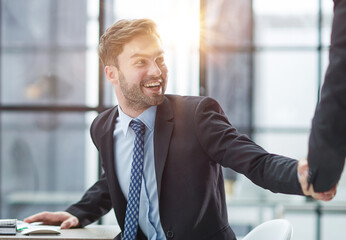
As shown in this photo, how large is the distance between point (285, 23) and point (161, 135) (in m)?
2.80

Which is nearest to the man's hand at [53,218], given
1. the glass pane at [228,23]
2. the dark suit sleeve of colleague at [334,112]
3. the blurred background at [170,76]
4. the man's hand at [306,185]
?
the man's hand at [306,185]

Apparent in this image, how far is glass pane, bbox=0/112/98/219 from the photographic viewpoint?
178 inches

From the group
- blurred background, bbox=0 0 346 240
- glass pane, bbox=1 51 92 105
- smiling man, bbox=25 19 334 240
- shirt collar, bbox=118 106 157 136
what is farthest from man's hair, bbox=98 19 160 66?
glass pane, bbox=1 51 92 105

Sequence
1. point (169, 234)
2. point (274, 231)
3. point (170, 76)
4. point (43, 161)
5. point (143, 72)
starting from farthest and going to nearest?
point (43, 161) → point (170, 76) → point (143, 72) → point (169, 234) → point (274, 231)

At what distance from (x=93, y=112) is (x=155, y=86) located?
2.38 meters

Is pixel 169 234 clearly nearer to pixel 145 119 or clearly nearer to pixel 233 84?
pixel 145 119

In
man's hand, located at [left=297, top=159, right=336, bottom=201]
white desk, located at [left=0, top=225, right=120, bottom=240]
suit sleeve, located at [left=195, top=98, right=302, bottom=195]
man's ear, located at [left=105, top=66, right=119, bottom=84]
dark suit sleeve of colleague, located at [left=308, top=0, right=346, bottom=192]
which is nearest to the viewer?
dark suit sleeve of colleague, located at [left=308, top=0, right=346, bottom=192]

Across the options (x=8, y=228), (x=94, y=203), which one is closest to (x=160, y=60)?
(x=94, y=203)

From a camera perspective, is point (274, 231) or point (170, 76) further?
point (170, 76)

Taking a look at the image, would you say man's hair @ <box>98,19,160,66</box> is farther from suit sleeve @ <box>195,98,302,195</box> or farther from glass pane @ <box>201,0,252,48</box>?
glass pane @ <box>201,0,252,48</box>

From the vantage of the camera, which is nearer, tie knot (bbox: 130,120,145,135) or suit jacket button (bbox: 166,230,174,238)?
suit jacket button (bbox: 166,230,174,238)

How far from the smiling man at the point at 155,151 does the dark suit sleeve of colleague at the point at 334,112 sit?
1.85ft

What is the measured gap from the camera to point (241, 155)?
1831mm

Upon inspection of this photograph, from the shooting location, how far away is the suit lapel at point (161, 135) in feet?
6.98
